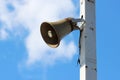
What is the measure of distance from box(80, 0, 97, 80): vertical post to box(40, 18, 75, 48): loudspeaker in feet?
0.77

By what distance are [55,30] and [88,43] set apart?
1.67ft

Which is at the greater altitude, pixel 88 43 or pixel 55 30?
pixel 55 30

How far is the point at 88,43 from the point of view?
7203 mm

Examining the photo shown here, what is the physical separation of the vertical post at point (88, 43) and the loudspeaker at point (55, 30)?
0.23 metres

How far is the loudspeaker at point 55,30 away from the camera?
7195 millimetres

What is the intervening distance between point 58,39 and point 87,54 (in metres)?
0.48

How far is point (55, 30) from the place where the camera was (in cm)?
719

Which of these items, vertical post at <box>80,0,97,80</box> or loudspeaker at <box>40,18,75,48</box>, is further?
loudspeaker at <box>40,18,75,48</box>

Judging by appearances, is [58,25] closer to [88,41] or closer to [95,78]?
[88,41]

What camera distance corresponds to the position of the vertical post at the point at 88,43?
22.8ft

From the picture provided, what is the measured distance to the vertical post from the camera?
6957mm

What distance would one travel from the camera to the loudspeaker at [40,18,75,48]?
720cm

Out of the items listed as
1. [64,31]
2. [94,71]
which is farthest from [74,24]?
[94,71]

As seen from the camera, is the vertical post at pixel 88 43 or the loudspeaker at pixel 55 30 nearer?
the vertical post at pixel 88 43
